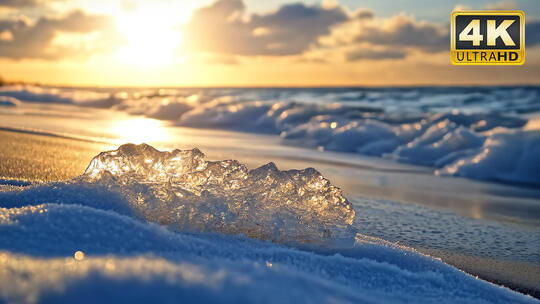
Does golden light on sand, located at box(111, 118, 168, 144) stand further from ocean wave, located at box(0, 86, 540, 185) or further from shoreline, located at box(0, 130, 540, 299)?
ocean wave, located at box(0, 86, 540, 185)

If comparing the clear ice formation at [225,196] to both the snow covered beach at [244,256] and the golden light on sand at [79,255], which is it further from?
the golden light on sand at [79,255]

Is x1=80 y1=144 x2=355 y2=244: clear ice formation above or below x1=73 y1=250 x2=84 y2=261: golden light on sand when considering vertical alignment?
above

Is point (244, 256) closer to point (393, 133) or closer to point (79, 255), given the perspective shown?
point (79, 255)

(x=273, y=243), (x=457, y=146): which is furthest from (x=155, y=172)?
(x=457, y=146)

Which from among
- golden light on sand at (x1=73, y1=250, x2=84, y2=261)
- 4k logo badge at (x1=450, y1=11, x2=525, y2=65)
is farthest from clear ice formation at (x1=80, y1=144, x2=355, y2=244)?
4k logo badge at (x1=450, y1=11, x2=525, y2=65)

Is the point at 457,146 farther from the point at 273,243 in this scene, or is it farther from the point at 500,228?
the point at 273,243
